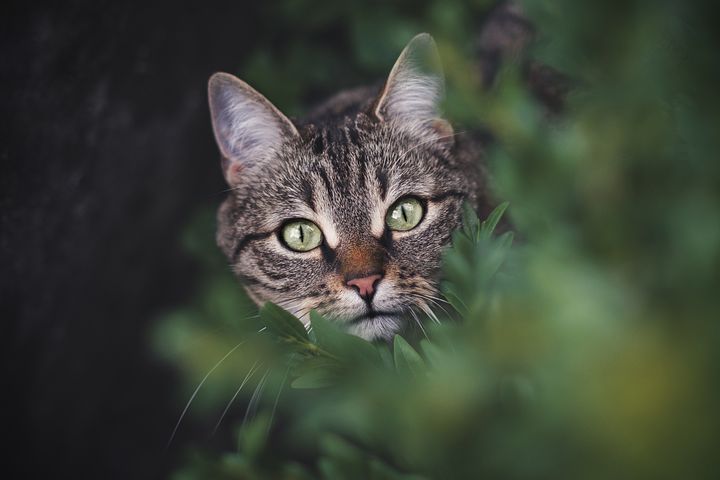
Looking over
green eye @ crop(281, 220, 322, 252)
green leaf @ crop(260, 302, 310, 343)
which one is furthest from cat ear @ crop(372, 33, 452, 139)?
green leaf @ crop(260, 302, 310, 343)

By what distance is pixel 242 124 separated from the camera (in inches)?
72.2

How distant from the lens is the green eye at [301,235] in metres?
→ 1.73

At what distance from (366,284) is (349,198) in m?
0.27

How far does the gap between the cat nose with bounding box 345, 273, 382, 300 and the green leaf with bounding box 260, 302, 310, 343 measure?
1.65ft

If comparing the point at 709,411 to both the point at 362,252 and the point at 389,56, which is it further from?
the point at 389,56

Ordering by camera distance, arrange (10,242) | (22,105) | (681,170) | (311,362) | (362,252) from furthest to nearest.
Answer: (10,242), (22,105), (362,252), (311,362), (681,170)

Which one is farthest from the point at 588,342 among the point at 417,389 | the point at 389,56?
the point at 389,56

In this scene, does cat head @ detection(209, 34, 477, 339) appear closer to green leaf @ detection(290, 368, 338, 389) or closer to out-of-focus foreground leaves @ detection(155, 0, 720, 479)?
green leaf @ detection(290, 368, 338, 389)

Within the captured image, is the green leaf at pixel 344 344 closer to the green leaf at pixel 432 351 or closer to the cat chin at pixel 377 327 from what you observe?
the green leaf at pixel 432 351

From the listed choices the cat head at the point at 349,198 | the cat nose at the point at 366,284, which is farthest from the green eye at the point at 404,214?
the cat nose at the point at 366,284

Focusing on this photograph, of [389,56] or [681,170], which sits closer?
[681,170]

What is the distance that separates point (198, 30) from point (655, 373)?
88.3 inches

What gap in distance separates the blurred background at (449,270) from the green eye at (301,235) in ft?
0.84

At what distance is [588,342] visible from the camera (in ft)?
1.62
